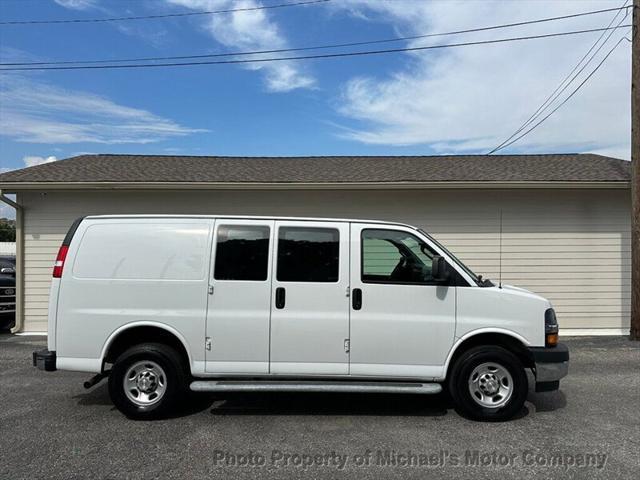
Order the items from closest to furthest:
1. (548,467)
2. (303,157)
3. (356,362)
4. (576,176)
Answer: (548,467) < (356,362) < (576,176) < (303,157)

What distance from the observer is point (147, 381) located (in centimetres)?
482

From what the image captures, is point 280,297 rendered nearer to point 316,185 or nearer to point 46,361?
point 46,361

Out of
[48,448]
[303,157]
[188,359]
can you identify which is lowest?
[48,448]

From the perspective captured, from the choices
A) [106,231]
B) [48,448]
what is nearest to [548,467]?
[48,448]

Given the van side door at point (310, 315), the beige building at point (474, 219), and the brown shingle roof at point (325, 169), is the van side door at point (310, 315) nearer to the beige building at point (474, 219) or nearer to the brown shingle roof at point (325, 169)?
the brown shingle roof at point (325, 169)

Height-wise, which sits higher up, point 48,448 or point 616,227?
point 616,227

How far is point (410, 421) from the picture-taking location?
4.82 m

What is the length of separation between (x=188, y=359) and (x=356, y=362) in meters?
1.70

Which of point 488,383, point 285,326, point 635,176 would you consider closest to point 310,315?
point 285,326

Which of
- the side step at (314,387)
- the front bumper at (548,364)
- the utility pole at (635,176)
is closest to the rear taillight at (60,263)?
the side step at (314,387)

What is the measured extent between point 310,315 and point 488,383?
75.5 inches

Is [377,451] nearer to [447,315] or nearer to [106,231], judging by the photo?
[447,315]

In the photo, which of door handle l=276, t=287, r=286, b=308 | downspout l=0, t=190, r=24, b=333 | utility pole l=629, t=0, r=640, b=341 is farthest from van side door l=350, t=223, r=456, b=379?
downspout l=0, t=190, r=24, b=333

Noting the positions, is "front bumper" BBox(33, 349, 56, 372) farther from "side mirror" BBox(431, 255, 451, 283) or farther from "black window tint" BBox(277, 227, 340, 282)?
"side mirror" BBox(431, 255, 451, 283)
